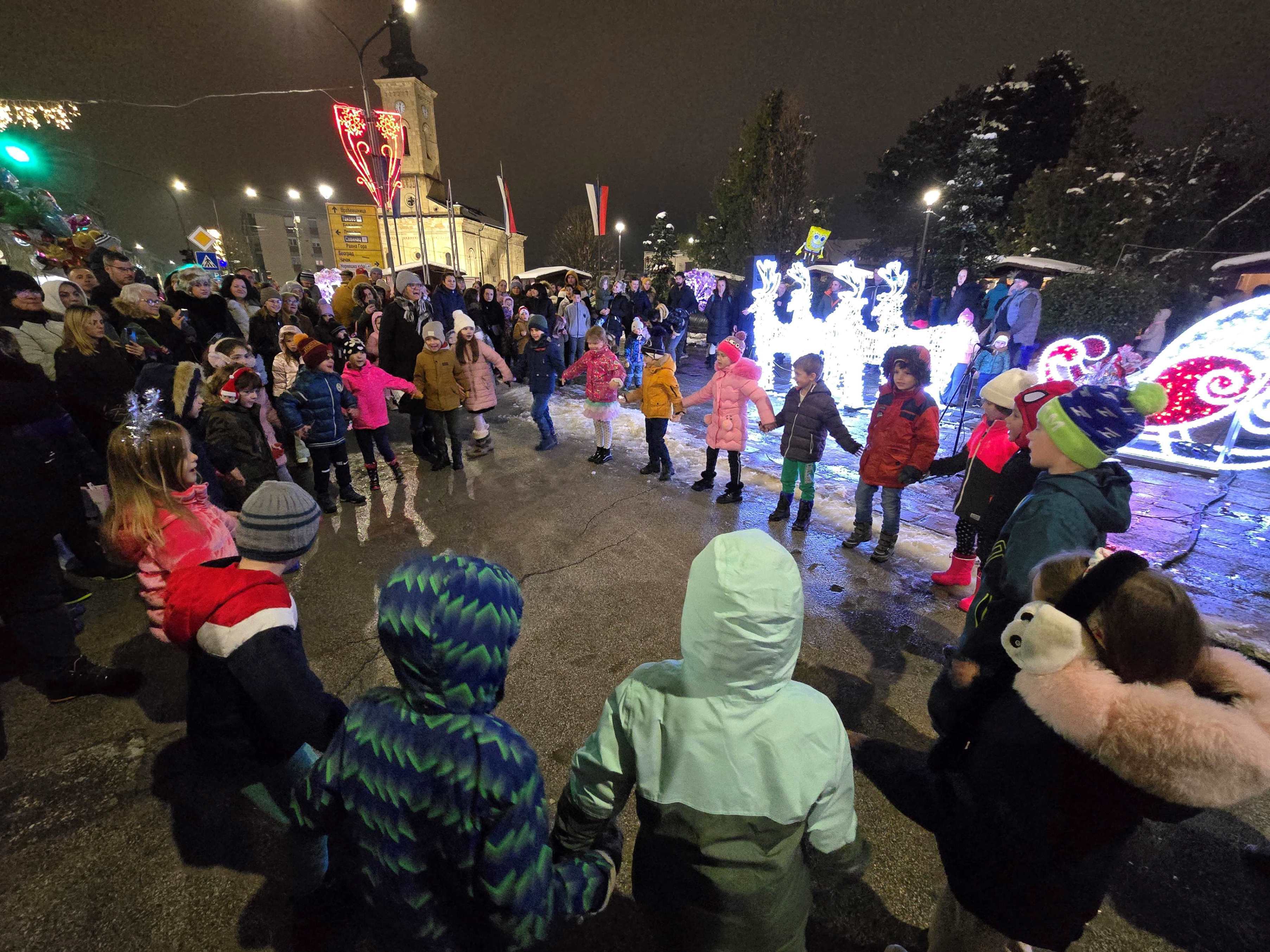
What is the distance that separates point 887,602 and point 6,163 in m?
22.3

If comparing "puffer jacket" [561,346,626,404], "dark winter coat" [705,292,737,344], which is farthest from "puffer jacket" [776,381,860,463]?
"dark winter coat" [705,292,737,344]

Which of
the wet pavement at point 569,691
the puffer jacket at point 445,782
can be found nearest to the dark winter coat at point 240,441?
the wet pavement at point 569,691

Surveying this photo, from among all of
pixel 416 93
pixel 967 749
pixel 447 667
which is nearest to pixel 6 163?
pixel 447 667

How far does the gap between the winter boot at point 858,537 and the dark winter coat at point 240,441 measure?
5.35 meters

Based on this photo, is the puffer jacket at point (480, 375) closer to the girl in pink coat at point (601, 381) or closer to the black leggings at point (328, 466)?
the girl in pink coat at point (601, 381)

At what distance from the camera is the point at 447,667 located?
106 cm

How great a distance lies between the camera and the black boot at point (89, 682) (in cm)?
295

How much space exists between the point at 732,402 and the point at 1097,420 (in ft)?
11.0

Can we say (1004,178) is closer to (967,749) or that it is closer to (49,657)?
(967,749)

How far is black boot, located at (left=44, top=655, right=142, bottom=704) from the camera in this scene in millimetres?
2945

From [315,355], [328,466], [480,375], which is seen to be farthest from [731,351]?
[328,466]

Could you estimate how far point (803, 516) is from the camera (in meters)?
5.31

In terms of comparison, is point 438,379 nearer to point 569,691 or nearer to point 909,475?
point 569,691

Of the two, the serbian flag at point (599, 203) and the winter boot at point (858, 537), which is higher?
the serbian flag at point (599, 203)
